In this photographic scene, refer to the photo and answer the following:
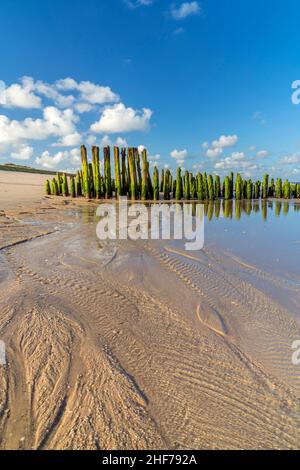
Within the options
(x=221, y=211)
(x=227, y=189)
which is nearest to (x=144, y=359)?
(x=221, y=211)

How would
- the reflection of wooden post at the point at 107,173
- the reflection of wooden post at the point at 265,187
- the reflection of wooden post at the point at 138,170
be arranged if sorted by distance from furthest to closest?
the reflection of wooden post at the point at 265,187 → the reflection of wooden post at the point at 138,170 → the reflection of wooden post at the point at 107,173

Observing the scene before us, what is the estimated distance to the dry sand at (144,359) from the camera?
1.69 m

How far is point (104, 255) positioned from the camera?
5414 millimetres

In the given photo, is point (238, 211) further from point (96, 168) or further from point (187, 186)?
point (96, 168)

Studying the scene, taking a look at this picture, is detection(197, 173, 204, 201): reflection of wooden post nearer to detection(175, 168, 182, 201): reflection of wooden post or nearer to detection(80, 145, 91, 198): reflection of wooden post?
detection(175, 168, 182, 201): reflection of wooden post

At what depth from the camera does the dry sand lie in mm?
1691

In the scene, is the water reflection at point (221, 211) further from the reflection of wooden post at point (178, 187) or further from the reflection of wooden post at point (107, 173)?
the reflection of wooden post at point (178, 187)

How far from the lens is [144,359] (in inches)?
93.4

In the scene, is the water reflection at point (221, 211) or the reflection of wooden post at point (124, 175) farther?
the reflection of wooden post at point (124, 175)

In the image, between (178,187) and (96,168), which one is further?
(178,187)

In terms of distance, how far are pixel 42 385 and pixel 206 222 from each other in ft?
29.4

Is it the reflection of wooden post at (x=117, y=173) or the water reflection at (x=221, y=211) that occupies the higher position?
the reflection of wooden post at (x=117, y=173)

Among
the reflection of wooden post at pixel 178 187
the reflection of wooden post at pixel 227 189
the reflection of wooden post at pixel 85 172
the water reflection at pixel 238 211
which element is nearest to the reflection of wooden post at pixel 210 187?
the reflection of wooden post at pixel 227 189
